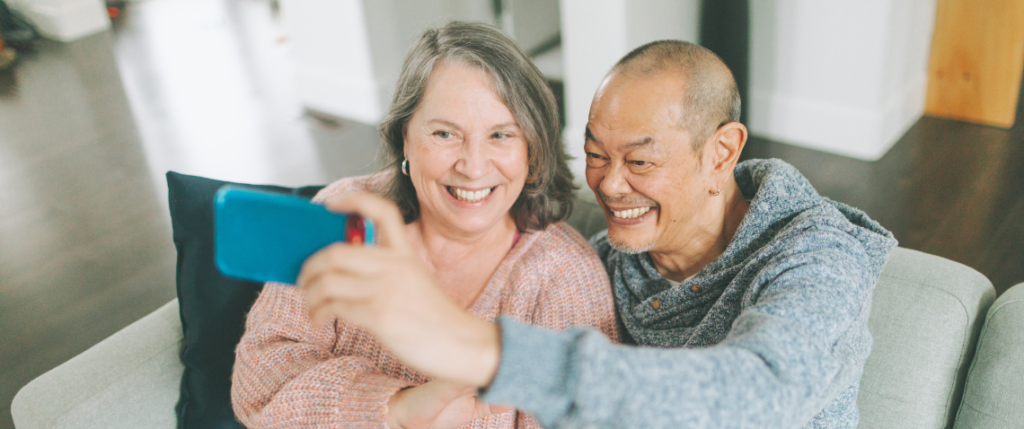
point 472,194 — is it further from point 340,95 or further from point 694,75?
point 340,95

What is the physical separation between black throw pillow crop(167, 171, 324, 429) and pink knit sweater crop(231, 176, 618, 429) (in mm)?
144

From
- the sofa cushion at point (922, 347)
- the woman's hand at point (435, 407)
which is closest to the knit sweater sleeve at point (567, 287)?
the woman's hand at point (435, 407)

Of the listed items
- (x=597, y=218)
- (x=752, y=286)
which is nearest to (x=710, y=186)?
(x=752, y=286)

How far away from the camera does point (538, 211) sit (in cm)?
150

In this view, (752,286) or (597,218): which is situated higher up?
(752,286)

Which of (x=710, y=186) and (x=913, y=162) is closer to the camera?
(x=710, y=186)

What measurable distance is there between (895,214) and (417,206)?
7.30 feet

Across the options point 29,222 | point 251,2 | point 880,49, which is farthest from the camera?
point 251,2

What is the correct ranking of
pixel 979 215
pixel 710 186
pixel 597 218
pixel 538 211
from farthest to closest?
pixel 979 215, pixel 597 218, pixel 538 211, pixel 710 186

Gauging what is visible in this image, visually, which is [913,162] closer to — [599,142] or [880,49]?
[880,49]

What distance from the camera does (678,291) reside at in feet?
4.42

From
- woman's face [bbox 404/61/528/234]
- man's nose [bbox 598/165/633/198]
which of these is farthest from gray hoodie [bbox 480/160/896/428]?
woman's face [bbox 404/61/528/234]

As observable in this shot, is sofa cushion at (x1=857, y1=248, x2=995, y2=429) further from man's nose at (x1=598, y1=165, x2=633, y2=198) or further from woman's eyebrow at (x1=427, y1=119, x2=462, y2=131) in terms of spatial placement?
woman's eyebrow at (x1=427, y1=119, x2=462, y2=131)

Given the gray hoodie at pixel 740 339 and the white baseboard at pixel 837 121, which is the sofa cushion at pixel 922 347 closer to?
the gray hoodie at pixel 740 339
